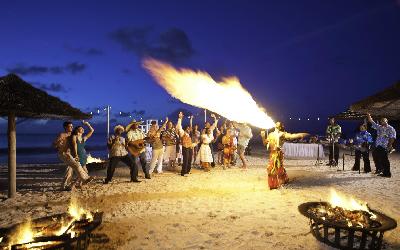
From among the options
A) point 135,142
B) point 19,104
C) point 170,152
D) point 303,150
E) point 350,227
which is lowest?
point 350,227

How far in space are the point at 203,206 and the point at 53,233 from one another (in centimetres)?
404

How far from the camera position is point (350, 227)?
4832mm

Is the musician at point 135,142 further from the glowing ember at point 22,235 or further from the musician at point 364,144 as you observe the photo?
the musician at point 364,144

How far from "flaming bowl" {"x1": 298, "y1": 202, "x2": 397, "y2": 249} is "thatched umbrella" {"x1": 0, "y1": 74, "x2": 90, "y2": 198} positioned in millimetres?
7319

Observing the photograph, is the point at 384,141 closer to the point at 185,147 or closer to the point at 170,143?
the point at 185,147

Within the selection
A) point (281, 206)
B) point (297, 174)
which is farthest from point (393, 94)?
point (297, 174)

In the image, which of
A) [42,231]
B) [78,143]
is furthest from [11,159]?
[42,231]

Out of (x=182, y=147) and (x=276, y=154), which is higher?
(x=182, y=147)

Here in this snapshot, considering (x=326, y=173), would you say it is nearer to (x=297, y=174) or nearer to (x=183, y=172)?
(x=297, y=174)

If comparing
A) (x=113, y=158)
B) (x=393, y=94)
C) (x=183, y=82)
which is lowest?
(x=113, y=158)

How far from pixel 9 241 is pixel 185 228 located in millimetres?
3110

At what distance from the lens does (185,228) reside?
6.32 m

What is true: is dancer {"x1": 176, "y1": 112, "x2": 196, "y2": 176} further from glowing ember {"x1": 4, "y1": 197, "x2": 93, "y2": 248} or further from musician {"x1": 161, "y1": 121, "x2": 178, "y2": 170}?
glowing ember {"x1": 4, "y1": 197, "x2": 93, "y2": 248}

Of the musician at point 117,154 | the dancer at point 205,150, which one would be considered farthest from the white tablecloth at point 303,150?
the musician at point 117,154
